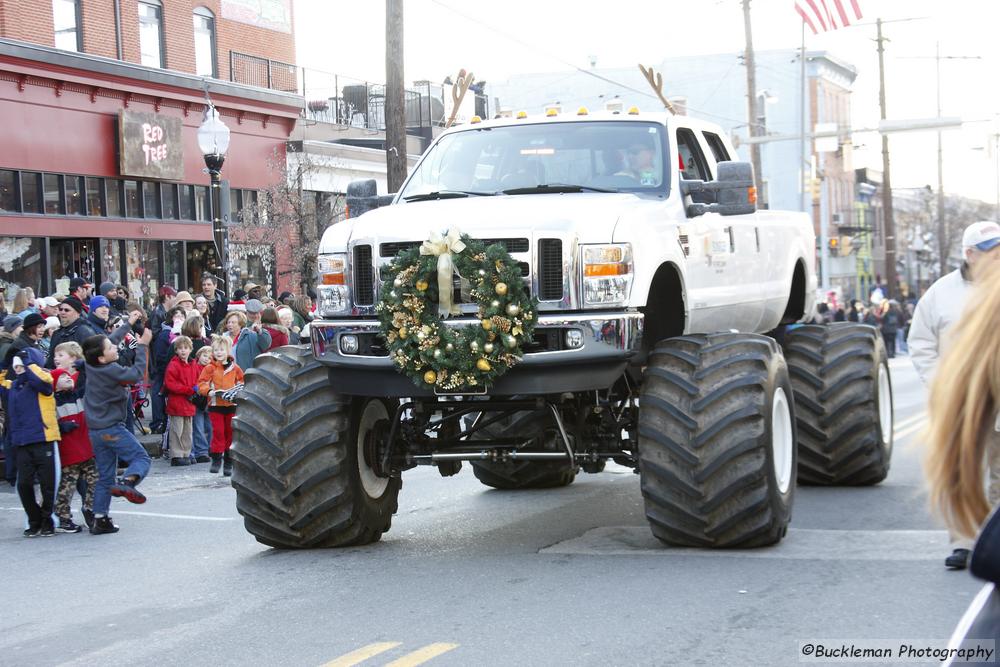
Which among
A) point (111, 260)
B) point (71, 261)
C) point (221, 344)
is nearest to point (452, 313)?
point (221, 344)

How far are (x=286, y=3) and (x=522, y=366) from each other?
25678 mm

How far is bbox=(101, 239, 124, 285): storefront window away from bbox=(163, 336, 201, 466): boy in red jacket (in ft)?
32.6

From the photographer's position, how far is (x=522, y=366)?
7766mm

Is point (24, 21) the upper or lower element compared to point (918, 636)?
upper

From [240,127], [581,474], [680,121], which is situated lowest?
[581,474]

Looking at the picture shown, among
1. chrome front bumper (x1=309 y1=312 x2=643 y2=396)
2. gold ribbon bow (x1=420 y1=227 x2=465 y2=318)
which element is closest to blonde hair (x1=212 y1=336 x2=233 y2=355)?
chrome front bumper (x1=309 y1=312 x2=643 y2=396)

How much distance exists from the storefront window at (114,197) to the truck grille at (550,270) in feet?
61.6

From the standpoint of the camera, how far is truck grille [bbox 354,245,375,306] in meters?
8.30

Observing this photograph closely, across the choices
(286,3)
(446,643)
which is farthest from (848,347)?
(286,3)

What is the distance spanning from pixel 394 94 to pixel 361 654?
13648mm

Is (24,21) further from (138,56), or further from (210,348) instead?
(210,348)

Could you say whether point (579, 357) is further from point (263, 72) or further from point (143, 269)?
point (263, 72)

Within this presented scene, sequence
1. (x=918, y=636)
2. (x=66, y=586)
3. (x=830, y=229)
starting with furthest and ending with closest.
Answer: (x=830, y=229)
(x=66, y=586)
(x=918, y=636)

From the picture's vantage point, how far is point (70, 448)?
10.6 m
